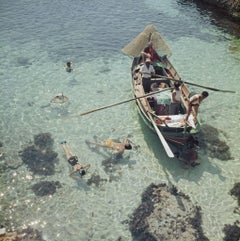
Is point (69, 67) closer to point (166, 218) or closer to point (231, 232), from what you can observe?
point (166, 218)

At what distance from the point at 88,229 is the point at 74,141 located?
592 centimetres

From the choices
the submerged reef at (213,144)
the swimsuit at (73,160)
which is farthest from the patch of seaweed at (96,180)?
the submerged reef at (213,144)

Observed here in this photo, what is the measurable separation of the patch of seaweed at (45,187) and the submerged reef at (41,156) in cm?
76

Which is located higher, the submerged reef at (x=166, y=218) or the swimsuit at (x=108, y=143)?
the submerged reef at (x=166, y=218)

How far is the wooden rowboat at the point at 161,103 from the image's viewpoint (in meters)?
17.4

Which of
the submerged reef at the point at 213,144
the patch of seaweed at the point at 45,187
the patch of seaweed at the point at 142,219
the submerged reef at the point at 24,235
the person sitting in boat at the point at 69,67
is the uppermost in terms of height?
the submerged reef at the point at 213,144

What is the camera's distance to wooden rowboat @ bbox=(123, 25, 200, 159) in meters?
17.4

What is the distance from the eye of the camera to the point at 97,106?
22.1 meters

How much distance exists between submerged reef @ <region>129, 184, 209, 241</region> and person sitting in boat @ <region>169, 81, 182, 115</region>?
5136 millimetres

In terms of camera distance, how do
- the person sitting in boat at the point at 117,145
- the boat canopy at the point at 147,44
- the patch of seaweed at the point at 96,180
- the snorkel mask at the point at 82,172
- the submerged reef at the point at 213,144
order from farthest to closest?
the boat canopy at the point at 147,44
the submerged reef at the point at 213,144
the person sitting in boat at the point at 117,145
the snorkel mask at the point at 82,172
the patch of seaweed at the point at 96,180

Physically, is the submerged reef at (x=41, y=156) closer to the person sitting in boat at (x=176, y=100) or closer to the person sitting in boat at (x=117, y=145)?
the person sitting in boat at (x=117, y=145)

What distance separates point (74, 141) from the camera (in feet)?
62.5

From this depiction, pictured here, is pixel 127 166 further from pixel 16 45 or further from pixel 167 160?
pixel 16 45

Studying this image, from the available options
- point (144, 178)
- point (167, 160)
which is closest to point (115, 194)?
point (144, 178)
